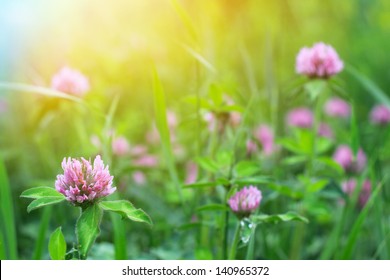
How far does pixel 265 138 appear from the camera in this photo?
77.2 inches

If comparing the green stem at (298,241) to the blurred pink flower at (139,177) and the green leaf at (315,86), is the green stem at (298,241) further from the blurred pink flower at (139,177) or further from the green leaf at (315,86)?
the blurred pink flower at (139,177)

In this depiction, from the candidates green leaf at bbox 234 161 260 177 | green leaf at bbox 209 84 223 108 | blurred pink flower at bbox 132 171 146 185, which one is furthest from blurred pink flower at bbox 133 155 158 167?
green leaf at bbox 234 161 260 177

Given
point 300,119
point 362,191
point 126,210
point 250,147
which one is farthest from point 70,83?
point 300,119

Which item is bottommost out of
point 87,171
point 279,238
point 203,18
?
point 279,238

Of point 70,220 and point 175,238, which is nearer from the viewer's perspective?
point 175,238

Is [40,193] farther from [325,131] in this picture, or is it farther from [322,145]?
[325,131]

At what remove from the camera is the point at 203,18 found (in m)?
2.07

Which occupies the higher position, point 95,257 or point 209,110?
point 209,110

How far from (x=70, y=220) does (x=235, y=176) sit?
50cm

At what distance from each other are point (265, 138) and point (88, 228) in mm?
1113

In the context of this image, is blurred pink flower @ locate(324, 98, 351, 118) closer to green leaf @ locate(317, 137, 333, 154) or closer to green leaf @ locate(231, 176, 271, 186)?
green leaf @ locate(317, 137, 333, 154)

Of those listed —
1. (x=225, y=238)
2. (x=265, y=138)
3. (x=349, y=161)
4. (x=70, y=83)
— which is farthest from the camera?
(x=265, y=138)
